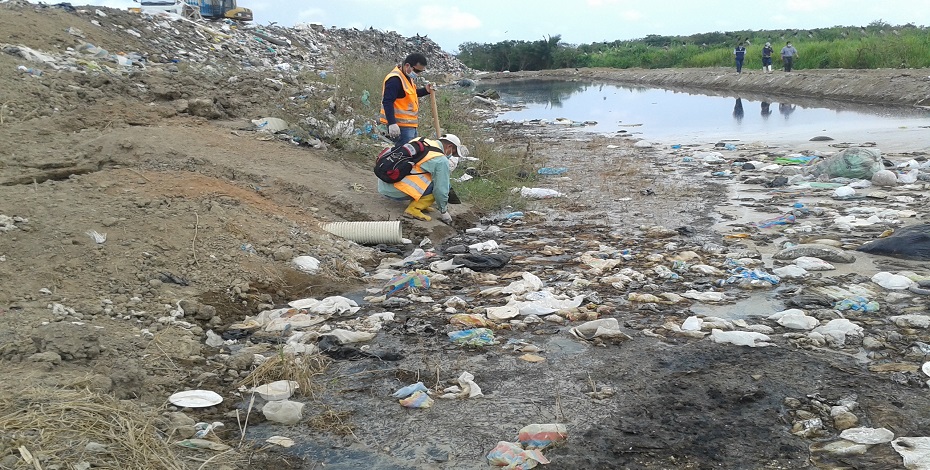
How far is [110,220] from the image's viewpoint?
4535mm

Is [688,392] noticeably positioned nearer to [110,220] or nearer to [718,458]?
[718,458]

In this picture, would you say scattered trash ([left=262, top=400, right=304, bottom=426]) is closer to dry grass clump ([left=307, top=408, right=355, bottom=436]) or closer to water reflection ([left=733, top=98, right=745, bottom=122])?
dry grass clump ([left=307, top=408, right=355, bottom=436])

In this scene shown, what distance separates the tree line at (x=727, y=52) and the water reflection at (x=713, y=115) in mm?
3253

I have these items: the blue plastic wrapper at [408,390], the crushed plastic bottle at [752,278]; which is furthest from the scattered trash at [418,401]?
the crushed plastic bottle at [752,278]

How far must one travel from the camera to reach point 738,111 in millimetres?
17453

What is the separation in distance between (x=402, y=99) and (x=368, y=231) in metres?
1.27

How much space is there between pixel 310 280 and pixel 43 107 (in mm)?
3646

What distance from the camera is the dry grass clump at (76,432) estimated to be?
2.25 metres

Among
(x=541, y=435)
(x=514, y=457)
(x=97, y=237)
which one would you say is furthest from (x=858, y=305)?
(x=97, y=237)

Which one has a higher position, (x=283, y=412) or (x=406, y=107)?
(x=406, y=107)

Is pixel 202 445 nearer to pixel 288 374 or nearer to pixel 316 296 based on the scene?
pixel 288 374

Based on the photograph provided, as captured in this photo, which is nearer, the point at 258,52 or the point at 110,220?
the point at 110,220

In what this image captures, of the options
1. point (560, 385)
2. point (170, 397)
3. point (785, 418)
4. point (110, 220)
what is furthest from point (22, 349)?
point (785, 418)

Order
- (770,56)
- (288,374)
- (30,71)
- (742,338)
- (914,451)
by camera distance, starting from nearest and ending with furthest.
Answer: (914,451), (288,374), (742,338), (30,71), (770,56)
